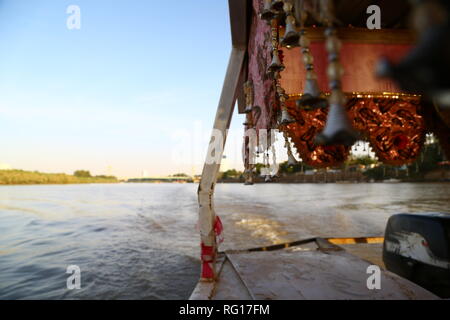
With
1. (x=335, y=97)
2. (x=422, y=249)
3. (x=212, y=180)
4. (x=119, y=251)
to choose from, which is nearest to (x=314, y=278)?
(x=422, y=249)

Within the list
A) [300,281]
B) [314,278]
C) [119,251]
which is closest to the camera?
[300,281]

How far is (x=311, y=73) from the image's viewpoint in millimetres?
1645

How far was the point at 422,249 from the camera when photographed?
427cm

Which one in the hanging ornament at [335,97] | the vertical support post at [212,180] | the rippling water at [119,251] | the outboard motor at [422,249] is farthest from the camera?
the rippling water at [119,251]

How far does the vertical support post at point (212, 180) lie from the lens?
479 cm

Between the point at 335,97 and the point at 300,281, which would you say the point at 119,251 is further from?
the point at 335,97

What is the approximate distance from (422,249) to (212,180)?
359 cm

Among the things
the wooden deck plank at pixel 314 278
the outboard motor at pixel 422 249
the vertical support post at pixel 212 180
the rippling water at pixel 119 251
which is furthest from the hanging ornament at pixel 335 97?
the rippling water at pixel 119 251

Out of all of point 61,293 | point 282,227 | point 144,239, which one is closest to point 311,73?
point 61,293

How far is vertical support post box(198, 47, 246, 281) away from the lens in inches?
188

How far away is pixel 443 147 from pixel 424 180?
9345 cm

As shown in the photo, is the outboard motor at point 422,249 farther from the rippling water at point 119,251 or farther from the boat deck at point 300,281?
the rippling water at point 119,251

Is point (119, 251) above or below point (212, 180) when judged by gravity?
below

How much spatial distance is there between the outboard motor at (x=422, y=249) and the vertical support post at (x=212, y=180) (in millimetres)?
3322
